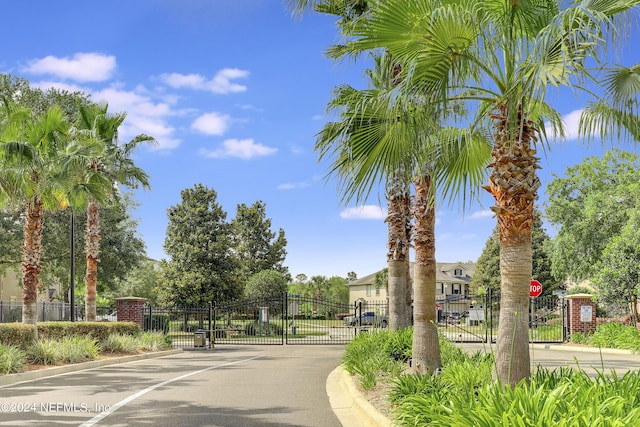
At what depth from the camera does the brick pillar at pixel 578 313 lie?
92.3 ft

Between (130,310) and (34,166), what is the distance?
10.0m

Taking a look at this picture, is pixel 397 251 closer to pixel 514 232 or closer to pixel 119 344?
pixel 514 232

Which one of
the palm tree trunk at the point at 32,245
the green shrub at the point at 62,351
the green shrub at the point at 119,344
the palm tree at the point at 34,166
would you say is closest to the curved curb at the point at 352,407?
the green shrub at the point at 62,351

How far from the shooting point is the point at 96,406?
1001cm

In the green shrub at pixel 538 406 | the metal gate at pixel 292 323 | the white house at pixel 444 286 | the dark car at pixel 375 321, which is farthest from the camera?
the white house at pixel 444 286

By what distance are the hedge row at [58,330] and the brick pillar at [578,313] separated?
19426mm

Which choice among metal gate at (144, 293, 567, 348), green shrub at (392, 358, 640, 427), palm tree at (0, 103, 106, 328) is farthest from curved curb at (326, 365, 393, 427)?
palm tree at (0, 103, 106, 328)

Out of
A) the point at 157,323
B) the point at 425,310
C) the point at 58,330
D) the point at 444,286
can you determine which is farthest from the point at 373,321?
the point at 444,286

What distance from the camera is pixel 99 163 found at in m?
25.1

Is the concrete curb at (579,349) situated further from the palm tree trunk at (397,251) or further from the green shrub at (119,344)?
the green shrub at (119,344)

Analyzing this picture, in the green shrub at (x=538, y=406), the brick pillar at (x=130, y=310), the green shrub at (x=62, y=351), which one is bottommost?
the green shrub at (x=62, y=351)

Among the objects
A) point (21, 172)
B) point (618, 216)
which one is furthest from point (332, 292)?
point (21, 172)

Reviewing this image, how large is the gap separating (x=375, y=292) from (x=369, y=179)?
240 feet

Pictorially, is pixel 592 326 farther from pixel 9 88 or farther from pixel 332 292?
pixel 332 292
